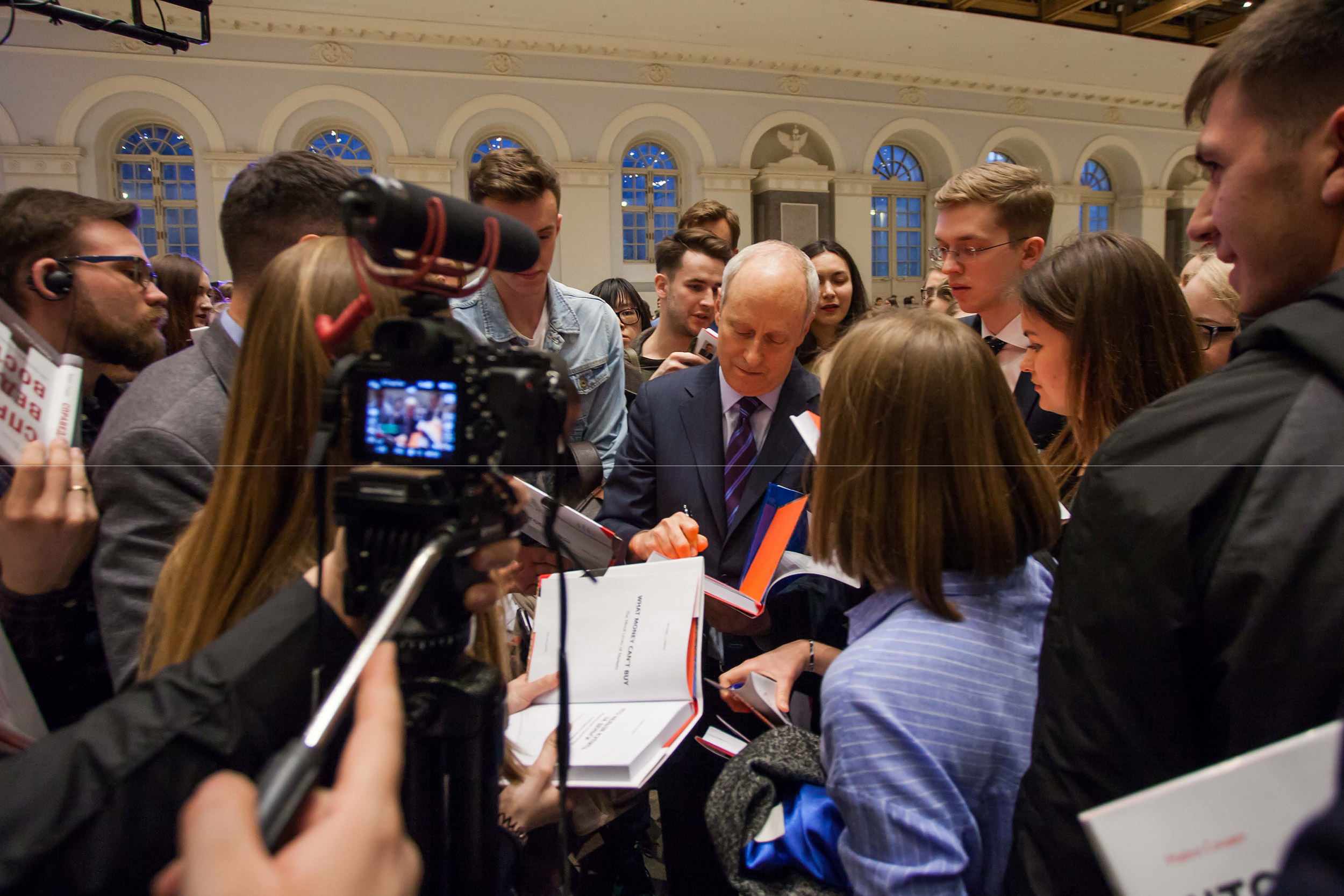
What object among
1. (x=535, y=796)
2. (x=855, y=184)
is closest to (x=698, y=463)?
(x=535, y=796)

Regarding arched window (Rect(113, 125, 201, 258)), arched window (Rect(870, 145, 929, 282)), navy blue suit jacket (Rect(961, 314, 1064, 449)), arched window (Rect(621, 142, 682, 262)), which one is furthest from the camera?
arched window (Rect(621, 142, 682, 262))

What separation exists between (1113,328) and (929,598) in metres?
0.80

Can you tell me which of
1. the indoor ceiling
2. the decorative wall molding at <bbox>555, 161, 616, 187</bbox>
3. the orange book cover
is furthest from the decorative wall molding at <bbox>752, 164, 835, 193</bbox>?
the orange book cover

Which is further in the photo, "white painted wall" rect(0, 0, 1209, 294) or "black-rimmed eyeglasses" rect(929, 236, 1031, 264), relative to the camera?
"black-rimmed eyeglasses" rect(929, 236, 1031, 264)

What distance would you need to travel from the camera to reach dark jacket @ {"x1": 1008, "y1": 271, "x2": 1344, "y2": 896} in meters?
0.52

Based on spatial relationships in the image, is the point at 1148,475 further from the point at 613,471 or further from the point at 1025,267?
the point at 1025,267

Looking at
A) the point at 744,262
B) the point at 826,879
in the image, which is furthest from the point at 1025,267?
the point at 826,879

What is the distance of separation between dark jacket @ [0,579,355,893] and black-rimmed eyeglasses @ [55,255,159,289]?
92 centimetres

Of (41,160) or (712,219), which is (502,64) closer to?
(712,219)

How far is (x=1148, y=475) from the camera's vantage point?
59 centimetres

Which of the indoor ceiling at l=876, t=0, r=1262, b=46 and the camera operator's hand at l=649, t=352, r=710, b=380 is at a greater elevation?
the indoor ceiling at l=876, t=0, r=1262, b=46

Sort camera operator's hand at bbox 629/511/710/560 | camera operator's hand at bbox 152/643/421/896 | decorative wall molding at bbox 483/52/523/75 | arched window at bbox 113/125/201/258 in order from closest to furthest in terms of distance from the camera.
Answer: camera operator's hand at bbox 152/643/421/896 < camera operator's hand at bbox 629/511/710/560 < arched window at bbox 113/125/201/258 < decorative wall molding at bbox 483/52/523/75

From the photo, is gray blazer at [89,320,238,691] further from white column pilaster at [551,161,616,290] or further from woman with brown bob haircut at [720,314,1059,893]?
white column pilaster at [551,161,616,290]

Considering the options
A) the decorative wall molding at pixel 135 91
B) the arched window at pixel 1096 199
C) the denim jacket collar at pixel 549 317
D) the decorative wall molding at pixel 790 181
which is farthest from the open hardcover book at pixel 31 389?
the decorative wall molding at pixel 790 181
